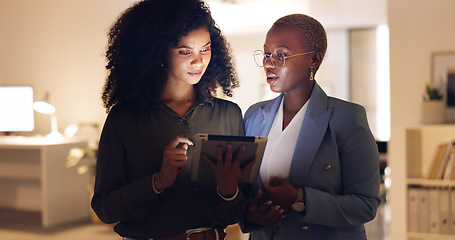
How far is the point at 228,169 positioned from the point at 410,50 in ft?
7.59

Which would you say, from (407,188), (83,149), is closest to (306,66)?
(407,188)

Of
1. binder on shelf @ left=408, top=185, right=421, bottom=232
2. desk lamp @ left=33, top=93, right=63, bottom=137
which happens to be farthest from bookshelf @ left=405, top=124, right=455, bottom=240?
desk lamp @ left=33, top=93, right=63, bottom=137

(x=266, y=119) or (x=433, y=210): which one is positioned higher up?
(x=266, y=119)

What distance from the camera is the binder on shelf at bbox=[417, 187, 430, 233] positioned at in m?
2.59

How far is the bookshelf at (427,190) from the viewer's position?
100 inches

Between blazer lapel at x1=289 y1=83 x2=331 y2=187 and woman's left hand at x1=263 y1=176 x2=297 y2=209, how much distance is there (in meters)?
0.02

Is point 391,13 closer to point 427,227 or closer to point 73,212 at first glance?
point 427,227

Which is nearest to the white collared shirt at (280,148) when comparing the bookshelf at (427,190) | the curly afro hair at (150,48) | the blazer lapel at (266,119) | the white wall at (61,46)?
the blazer lapel at (266,119)

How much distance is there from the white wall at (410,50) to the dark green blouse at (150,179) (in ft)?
6.97

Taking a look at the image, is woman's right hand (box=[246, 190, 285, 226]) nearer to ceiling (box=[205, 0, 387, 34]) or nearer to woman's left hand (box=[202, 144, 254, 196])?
woman's left hand (box=[202, 144, 254, 196])

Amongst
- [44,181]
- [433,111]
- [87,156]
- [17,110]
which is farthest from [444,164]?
[17,110]

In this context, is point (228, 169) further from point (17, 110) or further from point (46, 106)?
point (17, 110)

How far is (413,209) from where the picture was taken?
262cm

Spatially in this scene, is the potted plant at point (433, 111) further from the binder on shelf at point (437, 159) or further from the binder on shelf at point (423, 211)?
the binder on shelf at point (423, 211)
